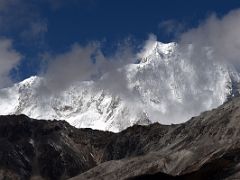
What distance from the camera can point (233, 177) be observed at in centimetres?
10738

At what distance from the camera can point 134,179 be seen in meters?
122

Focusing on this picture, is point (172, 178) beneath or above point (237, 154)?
beneath

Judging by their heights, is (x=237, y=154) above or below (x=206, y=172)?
above

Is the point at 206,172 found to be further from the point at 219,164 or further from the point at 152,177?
the point at 219,164

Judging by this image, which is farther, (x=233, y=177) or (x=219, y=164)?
(x=219, y=164)

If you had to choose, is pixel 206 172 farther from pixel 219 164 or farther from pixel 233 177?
pixel 219 164

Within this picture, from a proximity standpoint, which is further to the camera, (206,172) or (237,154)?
(237,154)

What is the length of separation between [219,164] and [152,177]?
877 inches

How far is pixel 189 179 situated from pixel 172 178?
11.3ft

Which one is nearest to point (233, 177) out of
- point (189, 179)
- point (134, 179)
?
point (189, 179)

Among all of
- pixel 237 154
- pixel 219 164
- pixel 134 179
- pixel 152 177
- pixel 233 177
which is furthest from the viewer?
pixel 237 154

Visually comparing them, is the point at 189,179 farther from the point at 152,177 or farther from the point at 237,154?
the point at 237,154

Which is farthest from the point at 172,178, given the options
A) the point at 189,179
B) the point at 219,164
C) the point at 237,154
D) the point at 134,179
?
the point at 237,154

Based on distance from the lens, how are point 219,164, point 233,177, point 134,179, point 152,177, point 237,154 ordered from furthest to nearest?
point 237,154
point 219,164
point 134,179
point 152,177
point 233,177
